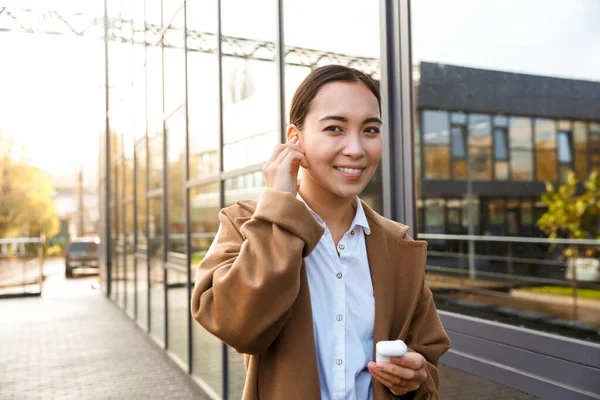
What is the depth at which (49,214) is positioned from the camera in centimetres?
3812

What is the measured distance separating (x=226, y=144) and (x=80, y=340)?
5.63m

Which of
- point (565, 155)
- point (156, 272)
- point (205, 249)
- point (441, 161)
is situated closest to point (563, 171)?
point (565, 155)

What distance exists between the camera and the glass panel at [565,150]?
20.6 metres

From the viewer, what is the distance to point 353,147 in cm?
136

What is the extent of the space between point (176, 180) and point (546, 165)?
17.8 meters

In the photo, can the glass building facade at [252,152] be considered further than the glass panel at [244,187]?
No

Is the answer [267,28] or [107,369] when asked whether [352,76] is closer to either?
[267,28]

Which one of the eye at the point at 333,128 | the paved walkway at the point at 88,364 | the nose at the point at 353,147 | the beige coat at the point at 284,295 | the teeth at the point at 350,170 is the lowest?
the paved walkway at the point at 88,364

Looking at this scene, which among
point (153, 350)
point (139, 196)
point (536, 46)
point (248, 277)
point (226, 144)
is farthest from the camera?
point (536, 46)

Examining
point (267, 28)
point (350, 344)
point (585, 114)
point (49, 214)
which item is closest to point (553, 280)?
point (267, 28)

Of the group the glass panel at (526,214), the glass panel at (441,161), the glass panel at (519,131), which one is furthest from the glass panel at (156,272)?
the glass panel at (519,131)

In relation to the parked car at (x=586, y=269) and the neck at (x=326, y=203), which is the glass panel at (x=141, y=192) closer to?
the parked car at (x=586, y=269)

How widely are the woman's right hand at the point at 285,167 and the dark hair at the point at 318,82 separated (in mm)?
84

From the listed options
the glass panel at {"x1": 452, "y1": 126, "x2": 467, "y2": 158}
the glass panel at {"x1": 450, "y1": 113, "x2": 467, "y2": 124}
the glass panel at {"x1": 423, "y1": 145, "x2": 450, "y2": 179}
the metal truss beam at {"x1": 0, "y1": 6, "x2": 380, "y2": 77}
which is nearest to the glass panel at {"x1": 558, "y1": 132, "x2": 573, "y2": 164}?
the glass panel at {"x1": 452, "y1": 126, "x2": 467, "y2": 158}
